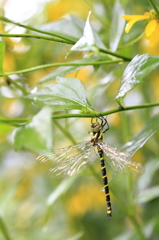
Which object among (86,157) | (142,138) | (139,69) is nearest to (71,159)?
(86,157)

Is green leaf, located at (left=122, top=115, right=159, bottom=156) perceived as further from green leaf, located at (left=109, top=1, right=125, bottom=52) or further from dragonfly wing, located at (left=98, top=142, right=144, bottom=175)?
green leaf, located at (left=109, top=1, right=125, bottom=52)

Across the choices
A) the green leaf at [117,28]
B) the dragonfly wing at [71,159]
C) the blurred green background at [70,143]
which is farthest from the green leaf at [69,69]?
the blurred green background at [70,143]

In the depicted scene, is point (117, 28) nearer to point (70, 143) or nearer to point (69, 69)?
point (69, 69)

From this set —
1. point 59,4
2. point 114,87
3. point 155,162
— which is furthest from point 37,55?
point 155,162

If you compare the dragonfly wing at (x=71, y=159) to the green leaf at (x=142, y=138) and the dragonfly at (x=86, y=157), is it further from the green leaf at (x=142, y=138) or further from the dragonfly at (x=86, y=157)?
the green leaf at (x=142, y=138)

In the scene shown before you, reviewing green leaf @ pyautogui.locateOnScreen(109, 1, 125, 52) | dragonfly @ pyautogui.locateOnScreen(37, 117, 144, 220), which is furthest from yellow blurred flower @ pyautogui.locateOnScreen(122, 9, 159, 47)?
dragonfly @ pyautogui.locateOnScreen(37, 117, 144, 220)

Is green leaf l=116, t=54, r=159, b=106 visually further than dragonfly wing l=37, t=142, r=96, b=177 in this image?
No
